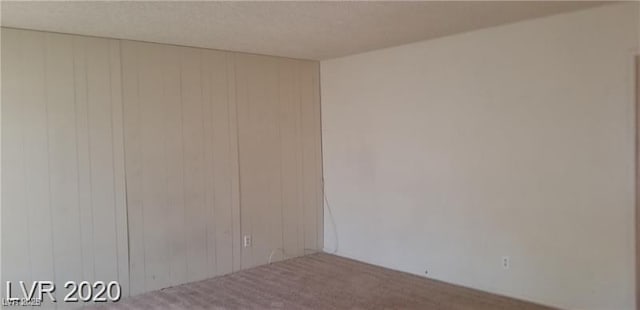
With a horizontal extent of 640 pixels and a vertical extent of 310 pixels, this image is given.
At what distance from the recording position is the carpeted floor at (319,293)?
12.9ft

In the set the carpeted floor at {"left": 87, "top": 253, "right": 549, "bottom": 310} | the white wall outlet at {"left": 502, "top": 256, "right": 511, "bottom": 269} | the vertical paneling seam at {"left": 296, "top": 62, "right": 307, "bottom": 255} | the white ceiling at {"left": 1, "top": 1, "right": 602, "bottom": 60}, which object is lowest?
the carpeted floor at {"left": 87, "top": 253, "right": 549, "bottom": 310}

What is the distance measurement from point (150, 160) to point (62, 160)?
2.39 ft

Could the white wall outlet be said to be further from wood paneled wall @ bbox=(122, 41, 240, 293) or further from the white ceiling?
wood paneled wall @ bbox=(122, 41, 240, 293)

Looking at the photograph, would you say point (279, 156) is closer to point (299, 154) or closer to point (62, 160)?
point (299, 154)

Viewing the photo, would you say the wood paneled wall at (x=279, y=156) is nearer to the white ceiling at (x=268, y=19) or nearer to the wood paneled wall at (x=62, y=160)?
the white ceiling at (x=268, y=19)

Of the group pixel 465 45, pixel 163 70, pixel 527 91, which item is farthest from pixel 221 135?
pixel 527 91

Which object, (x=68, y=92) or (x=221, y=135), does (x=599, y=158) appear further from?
(x=68, y=92)

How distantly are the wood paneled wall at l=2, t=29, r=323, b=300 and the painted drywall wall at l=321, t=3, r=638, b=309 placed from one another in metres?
0.68

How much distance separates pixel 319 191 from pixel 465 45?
2.41 m

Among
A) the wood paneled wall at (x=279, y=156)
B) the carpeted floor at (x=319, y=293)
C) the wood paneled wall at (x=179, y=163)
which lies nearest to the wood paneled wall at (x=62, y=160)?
the wood paneled wall at (x=179, y=163)

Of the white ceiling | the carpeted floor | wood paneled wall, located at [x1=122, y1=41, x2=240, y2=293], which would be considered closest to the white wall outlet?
the carpeted floor

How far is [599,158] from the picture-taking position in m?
3.52

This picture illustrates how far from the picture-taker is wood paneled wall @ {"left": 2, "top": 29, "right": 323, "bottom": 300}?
12.1 feet

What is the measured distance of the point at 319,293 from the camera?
4234 millimetres
